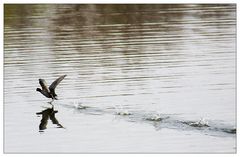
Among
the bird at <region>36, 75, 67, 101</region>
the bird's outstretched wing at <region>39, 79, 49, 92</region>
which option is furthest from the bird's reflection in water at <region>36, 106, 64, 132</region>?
the bird's outstretched wing at <region>39, 79, 49, 92</region>

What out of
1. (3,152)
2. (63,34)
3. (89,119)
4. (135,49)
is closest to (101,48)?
(135,49)

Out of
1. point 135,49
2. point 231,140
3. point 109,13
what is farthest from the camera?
point 109,13

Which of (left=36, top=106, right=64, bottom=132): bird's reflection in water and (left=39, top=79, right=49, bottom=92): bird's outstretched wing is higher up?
(left=39, top=79, right=49, bottom=92): bird's outstretched wing

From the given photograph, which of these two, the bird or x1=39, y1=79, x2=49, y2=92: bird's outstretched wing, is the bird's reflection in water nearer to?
the bird

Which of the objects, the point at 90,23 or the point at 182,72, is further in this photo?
the point at 90,23

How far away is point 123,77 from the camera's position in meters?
27.5

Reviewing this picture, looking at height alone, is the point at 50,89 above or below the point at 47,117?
above

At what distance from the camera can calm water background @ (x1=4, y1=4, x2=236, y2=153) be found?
66.7 feet

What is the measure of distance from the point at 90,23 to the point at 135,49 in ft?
23.3

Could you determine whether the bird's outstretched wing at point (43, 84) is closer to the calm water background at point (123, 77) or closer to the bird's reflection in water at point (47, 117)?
the calm water background at point (123, 77)

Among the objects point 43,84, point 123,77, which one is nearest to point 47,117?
point 43,84

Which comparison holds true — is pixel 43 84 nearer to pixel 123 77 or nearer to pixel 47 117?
pixel 47 117

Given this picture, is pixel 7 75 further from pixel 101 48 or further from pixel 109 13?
pixel 109 13

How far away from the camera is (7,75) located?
28.4 m
